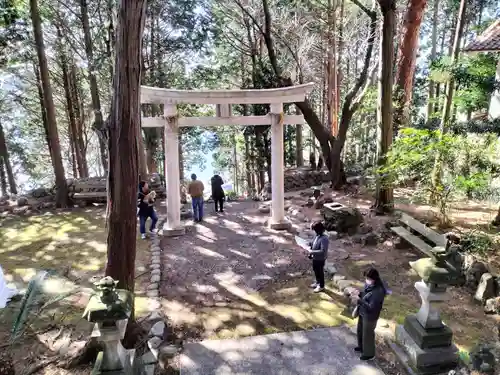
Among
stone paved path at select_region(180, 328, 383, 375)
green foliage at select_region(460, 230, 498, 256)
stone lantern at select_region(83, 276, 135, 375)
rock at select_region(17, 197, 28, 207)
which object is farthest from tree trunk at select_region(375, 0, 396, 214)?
rock at select_region(17, 197, 28, 207)

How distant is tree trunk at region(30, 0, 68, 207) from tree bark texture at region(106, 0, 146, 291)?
779 cm

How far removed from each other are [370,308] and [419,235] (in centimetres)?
408

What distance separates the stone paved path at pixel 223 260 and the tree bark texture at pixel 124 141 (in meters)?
1.85

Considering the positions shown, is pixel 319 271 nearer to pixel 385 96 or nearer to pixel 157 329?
pixel 157 329

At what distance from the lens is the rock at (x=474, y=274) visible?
5.73 metres

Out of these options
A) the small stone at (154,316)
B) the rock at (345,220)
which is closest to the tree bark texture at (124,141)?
the small stone at (154,316)

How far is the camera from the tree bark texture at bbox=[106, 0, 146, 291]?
4164 millimetres

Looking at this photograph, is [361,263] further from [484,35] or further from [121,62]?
[484,35]

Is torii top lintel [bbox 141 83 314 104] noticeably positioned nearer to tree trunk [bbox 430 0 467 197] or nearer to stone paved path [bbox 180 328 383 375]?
tree trunk [bbox 430 0 467 197]

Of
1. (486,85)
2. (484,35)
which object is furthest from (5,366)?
(484,35)

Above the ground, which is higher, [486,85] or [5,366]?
[486,85]

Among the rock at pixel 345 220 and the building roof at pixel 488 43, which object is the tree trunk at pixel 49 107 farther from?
the building roof at pixel 488 43

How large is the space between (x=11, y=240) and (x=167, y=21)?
34.8ft

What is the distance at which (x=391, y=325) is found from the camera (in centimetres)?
500
